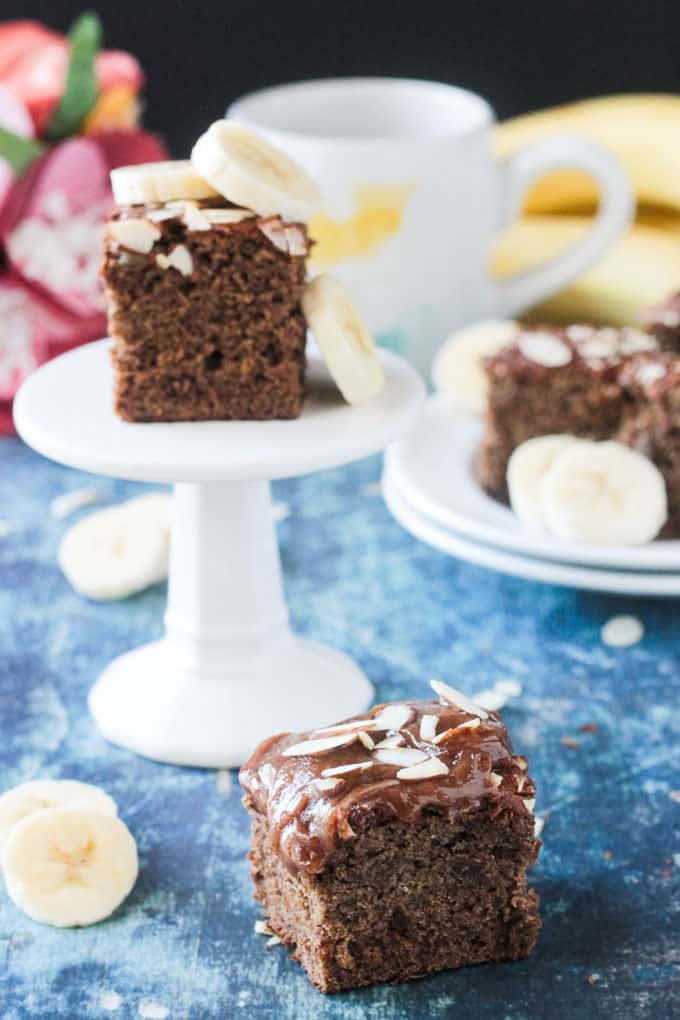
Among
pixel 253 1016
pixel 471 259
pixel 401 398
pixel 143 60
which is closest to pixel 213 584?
pixel 401 398

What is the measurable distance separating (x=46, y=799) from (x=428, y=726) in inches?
16.1

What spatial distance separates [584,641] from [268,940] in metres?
0.67

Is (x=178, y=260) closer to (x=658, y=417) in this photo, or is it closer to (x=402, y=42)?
(x=658, y=417)

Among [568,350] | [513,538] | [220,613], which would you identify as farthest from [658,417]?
[220,613]

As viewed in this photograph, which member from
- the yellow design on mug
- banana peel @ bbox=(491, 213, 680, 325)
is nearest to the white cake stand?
the yellow design on mug

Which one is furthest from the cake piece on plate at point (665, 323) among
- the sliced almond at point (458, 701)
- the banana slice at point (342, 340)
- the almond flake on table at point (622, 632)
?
the sliced almond at point (458, 701)

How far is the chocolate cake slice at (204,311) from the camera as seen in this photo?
1535 mm

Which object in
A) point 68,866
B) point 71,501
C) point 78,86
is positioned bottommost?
point 71,501

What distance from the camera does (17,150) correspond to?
239 centimetres

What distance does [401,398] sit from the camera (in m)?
1.64

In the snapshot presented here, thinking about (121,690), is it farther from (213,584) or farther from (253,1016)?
(253,1016)

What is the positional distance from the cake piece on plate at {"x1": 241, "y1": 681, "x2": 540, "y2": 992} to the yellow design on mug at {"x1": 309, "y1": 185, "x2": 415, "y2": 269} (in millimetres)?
1162

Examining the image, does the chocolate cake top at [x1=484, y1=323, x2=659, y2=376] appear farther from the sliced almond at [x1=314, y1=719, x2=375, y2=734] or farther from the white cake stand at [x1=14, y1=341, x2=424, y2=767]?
the sliced almond at [x1=314, y1=719, x2=375, y2=734]

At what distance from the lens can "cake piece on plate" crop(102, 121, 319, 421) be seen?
5.01ft
